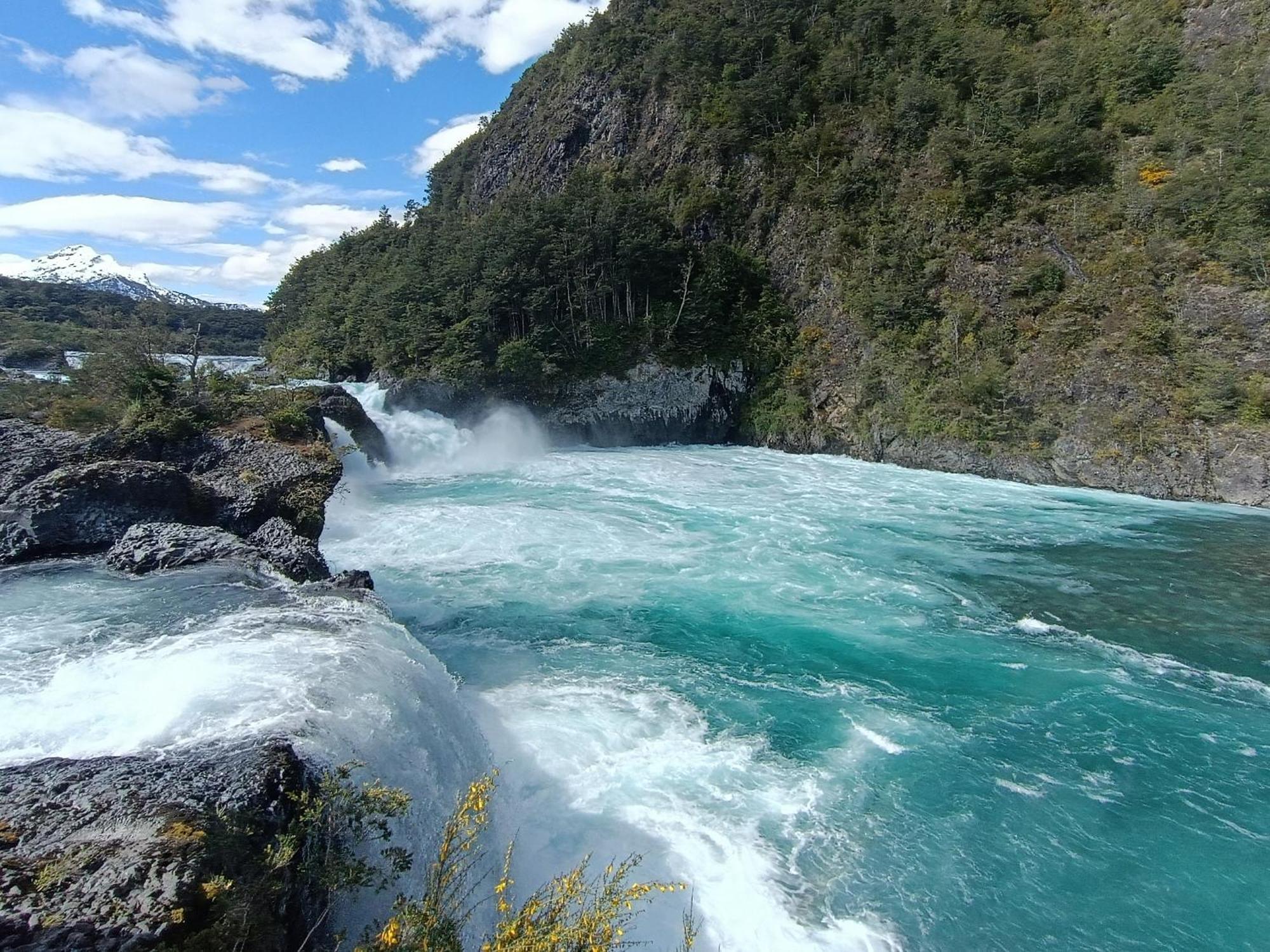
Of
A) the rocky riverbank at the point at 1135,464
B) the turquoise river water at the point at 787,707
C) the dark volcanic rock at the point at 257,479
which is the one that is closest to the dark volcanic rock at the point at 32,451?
the dark volcanic rock at the point at 257,479

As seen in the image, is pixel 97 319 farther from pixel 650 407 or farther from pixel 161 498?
pixel 650 407

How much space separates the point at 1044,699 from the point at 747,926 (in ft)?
19.7

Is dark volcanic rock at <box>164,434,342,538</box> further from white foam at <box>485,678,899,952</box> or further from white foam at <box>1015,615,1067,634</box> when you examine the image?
white foam at <box>1015,615,1067,634</box>

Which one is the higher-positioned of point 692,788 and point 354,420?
point 354,420

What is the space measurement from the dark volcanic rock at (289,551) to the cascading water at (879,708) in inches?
72.5

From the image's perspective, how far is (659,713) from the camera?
9125 millimetres

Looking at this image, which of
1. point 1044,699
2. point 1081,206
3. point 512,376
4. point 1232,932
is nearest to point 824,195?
point 1081,206

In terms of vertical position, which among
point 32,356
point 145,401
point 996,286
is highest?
point 996,286

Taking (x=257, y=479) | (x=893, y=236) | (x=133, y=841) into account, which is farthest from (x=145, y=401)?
(x=893, y=236)

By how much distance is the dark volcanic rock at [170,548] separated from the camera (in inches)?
418

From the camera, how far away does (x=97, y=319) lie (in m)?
18.7

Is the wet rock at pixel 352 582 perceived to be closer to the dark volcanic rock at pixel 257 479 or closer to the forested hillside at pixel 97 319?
the dark volcanic rock at pixel 257 479

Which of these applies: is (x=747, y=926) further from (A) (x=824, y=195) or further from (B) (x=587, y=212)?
(A) (x=824, y=195)

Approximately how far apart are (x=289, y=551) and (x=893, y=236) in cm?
3081
